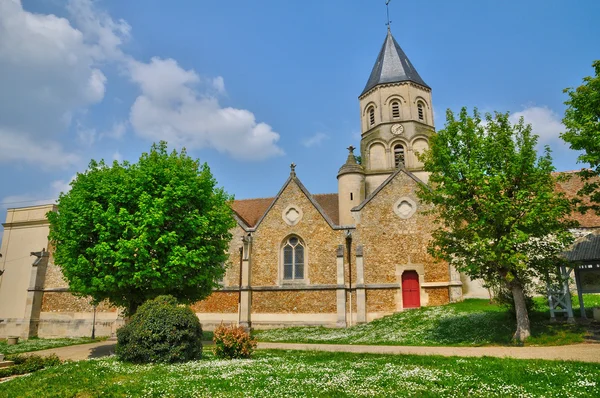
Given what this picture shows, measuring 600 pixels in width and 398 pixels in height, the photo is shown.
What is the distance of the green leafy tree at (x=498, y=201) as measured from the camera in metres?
14.3

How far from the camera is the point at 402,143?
32406 mm

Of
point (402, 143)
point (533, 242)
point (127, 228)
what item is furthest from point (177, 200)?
point (402, 143)

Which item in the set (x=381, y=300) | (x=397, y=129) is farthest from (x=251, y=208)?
(x=397, y=129)

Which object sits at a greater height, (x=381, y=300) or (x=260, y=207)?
(x=260, y=207)

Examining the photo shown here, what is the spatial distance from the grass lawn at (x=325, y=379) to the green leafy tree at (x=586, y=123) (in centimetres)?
709

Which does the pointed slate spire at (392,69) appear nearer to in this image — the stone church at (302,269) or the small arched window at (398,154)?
the small arched window at (398,154)

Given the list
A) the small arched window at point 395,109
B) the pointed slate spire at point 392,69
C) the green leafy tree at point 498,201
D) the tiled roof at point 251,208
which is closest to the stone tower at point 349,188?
the tiled roof at point 251,208

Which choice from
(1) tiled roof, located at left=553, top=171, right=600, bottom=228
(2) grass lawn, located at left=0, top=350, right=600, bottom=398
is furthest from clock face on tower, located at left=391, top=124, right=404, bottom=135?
(2) grass lawn, located at left=0, top=350, right=600, bottom=398

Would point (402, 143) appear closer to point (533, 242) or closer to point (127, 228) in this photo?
→ point (533, 242)

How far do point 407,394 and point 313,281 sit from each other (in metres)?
17.9

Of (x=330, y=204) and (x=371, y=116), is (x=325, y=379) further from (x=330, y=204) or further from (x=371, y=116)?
(x=371, y=116)

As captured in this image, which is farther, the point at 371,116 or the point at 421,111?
the point at 371,116

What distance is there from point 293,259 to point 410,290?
7.49 meters

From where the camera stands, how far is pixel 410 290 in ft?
79.0
